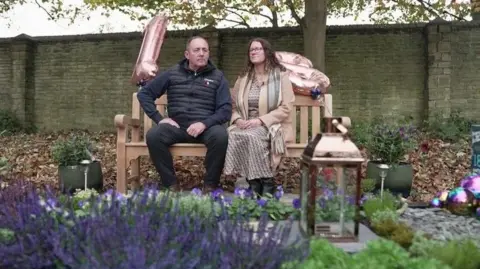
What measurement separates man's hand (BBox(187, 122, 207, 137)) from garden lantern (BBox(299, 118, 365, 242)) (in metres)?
1.69

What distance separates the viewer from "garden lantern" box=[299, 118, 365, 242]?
218 centimetres

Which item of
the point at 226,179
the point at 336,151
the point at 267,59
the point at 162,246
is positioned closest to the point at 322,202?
the point at 336,151

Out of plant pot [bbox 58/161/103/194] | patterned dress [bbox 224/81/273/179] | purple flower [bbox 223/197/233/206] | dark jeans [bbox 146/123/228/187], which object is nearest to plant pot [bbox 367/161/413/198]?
patterned dress [bbox 224/81/273/179]

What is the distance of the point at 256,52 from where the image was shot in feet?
13.8

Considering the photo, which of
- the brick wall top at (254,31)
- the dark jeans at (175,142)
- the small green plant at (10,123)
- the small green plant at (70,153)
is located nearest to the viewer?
the dark jeans at (175,142)

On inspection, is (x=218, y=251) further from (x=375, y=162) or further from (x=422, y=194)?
(x=422, y=194)

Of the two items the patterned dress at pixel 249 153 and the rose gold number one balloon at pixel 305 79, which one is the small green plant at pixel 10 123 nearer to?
the rose gold number one balloon at pixel 305 79

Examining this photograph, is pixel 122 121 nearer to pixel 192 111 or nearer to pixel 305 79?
pixel 192 111

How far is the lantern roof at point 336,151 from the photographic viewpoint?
2174 mm

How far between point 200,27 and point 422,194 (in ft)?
21.4

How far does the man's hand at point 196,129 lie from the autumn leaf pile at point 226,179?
99 centimetres

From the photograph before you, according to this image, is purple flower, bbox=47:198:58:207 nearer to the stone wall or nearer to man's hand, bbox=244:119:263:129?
man's hand, bbox=244:119:263:129

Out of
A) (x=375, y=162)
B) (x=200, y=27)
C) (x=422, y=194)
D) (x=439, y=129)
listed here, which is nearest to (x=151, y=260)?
(x=375, y=162)

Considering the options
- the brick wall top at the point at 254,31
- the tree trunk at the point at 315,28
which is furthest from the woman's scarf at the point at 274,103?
the brick wall top at the point at 254,31
